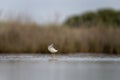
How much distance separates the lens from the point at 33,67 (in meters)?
11.8

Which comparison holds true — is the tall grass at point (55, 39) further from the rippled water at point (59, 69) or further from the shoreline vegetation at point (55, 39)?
the rippled water at point (59, 69)

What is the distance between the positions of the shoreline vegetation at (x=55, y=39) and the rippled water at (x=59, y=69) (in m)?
3.51

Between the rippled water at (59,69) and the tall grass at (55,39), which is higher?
the tall grass at (55,39)

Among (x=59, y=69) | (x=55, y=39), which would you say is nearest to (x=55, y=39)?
(x=55, y=39)

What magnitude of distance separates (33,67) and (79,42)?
20.1 feet

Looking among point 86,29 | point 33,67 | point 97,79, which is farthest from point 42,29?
point 97,79

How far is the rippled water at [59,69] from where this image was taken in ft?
32.5

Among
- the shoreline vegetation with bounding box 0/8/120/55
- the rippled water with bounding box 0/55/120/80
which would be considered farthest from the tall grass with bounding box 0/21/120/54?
the rippled water with bounding box 0/55/120/80

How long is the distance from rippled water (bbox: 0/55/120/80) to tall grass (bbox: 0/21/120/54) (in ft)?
11.5

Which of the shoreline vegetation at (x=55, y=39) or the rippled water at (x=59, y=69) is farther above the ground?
the shoreline vegetation at (x=55, y=39)

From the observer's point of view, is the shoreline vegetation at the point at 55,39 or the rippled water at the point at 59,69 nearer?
the rippled water at the point at 59,69

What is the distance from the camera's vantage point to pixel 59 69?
37.1ft

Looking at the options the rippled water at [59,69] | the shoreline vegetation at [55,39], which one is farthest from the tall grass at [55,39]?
the rippled water at [59,69]

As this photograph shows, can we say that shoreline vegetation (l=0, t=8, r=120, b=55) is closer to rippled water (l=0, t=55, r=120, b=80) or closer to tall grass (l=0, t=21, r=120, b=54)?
tall grass (l=0, t=21, r=120, b=54)
